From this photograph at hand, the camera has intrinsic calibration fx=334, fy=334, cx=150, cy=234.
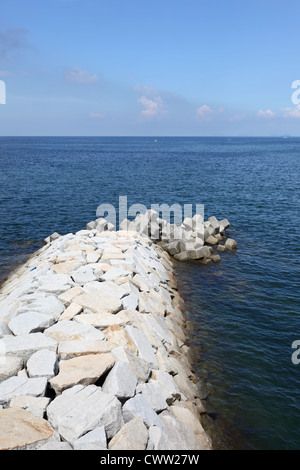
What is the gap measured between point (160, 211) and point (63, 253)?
60.2 ft

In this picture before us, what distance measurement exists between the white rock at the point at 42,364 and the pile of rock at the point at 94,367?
0.02 metres

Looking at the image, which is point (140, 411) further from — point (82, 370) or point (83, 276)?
point (83, 276)

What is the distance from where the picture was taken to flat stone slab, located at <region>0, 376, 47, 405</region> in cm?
614

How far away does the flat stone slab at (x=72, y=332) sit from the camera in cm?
785

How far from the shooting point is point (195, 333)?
12508 millimetres

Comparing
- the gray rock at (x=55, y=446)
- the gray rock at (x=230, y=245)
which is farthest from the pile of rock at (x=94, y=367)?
the gray rock at (x=230, y=245)

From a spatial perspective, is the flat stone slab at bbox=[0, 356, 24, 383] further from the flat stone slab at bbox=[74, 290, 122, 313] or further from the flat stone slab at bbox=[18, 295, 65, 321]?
the flat stone slab at bbox=[74, 290, 122, 313]

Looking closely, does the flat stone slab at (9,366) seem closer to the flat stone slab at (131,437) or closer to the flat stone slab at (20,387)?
the flat stone slab at (20,387)

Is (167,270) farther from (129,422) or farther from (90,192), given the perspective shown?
(90,192)

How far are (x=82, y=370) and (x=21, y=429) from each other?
158cm

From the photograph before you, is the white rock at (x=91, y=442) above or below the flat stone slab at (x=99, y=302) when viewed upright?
below

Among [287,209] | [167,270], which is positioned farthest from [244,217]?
[167,270]

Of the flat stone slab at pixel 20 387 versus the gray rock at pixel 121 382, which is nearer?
the flat stone slab at pixel 20 387

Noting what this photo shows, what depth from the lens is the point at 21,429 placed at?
5.37m
